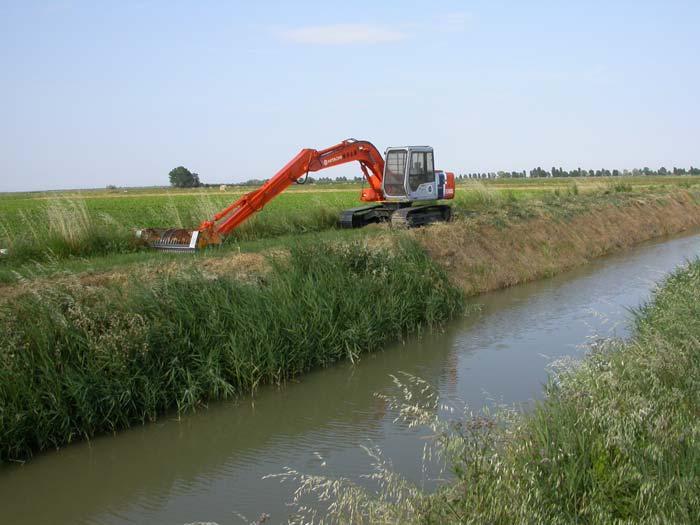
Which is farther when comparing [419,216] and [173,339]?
A: [419,216]

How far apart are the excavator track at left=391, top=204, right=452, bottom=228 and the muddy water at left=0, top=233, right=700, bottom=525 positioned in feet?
18.3

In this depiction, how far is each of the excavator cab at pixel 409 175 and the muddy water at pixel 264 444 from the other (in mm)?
6793

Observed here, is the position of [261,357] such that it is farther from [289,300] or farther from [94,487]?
[94,487]

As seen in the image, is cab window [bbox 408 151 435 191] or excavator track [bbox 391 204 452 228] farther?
cab window [bbox 408 151 435 191]

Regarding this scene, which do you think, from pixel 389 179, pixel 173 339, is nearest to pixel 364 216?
pixel 389 179

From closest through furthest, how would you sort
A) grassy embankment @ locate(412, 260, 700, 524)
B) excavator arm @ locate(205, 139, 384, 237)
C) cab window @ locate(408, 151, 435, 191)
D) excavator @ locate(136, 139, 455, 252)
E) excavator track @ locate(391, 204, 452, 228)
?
1. grassy embankment @ locate(412, 260, 700, 524)
2. excavator arm @ locate(205, 139, 384, 237)
3. excavator @ locate(136, 139, 455, 252)
4. excavator track @ locate(391, 204, 452, 228)
5. cab window @ locate(408, 151, 435, 191)

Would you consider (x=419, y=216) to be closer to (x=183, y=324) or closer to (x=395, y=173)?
(x=395, y=173)

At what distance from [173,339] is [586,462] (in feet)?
17.7

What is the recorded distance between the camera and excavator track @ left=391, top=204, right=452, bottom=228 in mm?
16703

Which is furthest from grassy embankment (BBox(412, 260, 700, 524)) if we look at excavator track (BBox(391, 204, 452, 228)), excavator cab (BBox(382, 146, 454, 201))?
excavator cab (BBox(382, 146, 454, 201))

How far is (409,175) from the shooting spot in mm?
17562

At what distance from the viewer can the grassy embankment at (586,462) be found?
3764 mm

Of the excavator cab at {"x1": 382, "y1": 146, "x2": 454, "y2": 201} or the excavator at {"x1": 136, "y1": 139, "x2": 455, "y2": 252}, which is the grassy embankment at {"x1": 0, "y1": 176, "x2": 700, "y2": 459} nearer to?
the excavator at {"x1": 136, "y1": 139, "x2": 455, "y2": 252}

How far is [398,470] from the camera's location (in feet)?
20.1
